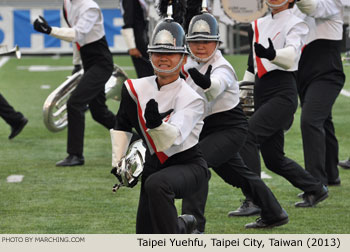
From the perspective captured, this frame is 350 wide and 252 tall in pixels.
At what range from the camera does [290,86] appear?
22.5 ft

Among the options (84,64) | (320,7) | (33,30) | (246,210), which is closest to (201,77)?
(246,210)

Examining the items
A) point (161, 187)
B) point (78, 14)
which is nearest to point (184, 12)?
point (161, 187)

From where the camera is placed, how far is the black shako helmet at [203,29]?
5941mm

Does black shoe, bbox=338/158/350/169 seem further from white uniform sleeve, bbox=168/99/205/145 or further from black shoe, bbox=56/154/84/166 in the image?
white uniform sleeve, bbox=168/99/205/145

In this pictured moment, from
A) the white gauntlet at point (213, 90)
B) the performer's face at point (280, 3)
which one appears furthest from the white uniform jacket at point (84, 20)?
the white gauntlet at point (213, 90)

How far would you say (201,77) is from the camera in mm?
5539

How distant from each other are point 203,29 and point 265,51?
1.73 feet

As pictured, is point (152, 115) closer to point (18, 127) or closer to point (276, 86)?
point (276, 86)

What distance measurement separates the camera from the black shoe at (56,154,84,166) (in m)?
9.15

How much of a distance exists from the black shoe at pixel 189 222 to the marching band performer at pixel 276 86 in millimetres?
1304

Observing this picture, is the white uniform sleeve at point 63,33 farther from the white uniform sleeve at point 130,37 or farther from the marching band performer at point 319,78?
the marching band performer at point 319,78

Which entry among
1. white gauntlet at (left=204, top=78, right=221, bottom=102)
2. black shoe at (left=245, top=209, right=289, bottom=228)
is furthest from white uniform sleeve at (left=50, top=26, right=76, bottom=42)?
white gauntlet at (left=204, top=78, right=221, bottom=102)

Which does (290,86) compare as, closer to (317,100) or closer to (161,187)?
(317,100)

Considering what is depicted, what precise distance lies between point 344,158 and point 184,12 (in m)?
3.39
